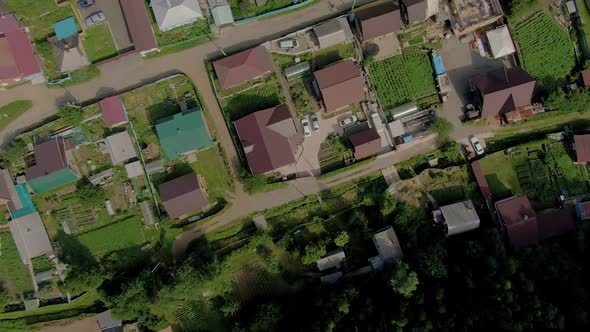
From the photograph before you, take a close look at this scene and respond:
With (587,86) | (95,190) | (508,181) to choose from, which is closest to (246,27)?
(95,190)

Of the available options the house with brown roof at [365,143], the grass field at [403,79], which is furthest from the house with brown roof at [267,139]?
the grass field at [403,79]

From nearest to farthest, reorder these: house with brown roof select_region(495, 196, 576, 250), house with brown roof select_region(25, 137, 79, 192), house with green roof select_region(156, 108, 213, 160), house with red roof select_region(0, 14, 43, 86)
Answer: house with brown roof select_region(495, 196, 576, 250) → house with green roof select_region(156, 108, 213, 160) → house with brown roof select_region(25, 137, 79, 192) → house with red roof select_region(0, 14, 43, 86)

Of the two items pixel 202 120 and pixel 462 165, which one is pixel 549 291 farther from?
pixel 202 120

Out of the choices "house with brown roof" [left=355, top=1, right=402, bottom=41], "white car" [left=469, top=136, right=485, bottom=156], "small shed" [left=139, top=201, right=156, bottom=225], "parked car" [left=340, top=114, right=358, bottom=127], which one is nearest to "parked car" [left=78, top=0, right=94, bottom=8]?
"small shed" [left=139, top=201, right=156, bottom=225]

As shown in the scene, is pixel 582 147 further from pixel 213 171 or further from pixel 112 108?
pixel 112 108

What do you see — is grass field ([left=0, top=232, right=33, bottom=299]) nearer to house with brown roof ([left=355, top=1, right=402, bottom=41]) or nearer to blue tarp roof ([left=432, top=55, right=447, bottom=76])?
house with brown roof ([left=355, top=1, right=402, bottom=41])

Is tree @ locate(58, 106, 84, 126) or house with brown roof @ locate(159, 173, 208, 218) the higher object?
tree @ locate(58, 106, 84, 126)
